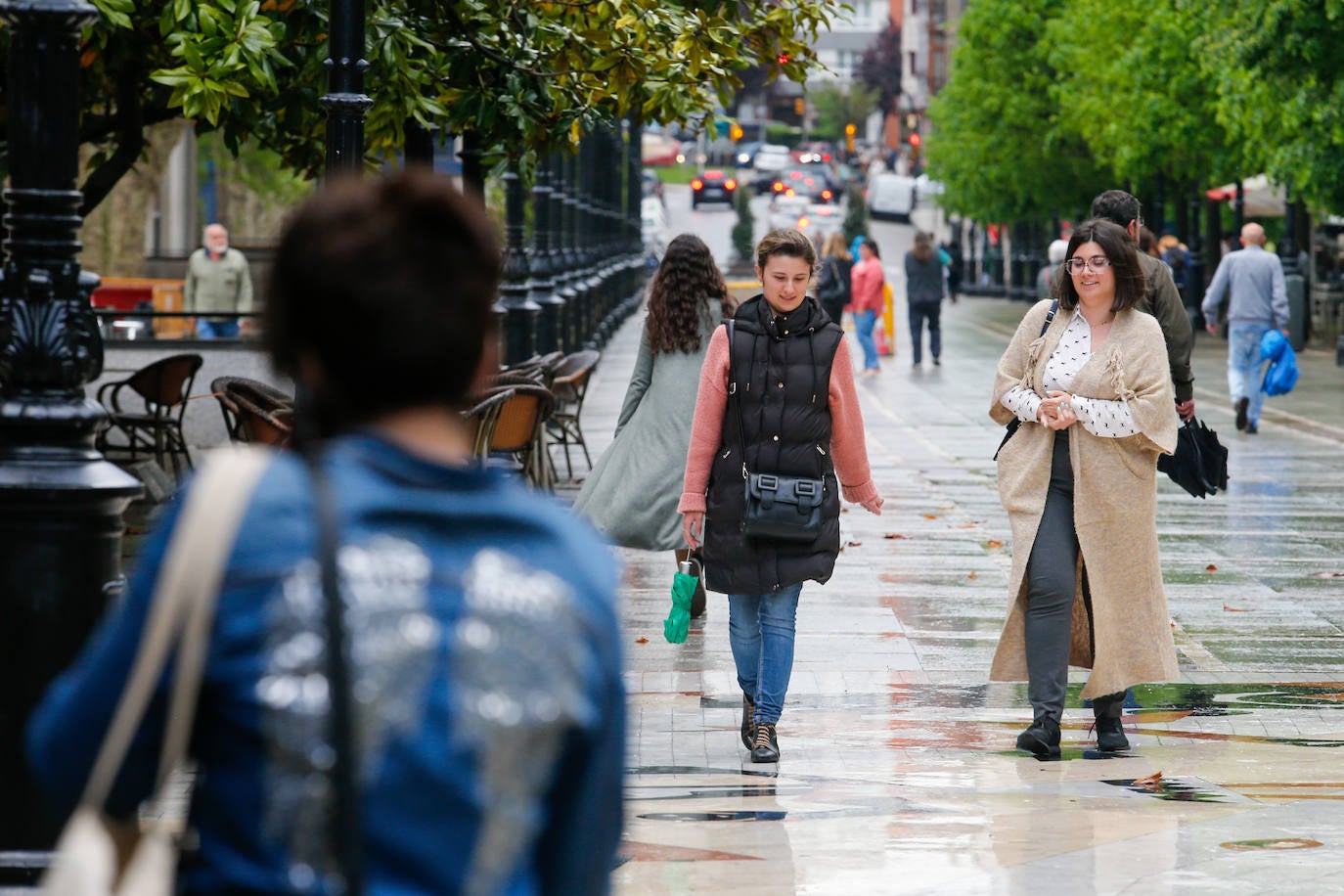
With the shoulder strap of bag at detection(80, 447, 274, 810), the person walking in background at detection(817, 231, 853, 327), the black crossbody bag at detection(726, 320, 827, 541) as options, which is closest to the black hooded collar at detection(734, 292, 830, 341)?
the black crossbody bag at detection(726, 320, 827, 541)

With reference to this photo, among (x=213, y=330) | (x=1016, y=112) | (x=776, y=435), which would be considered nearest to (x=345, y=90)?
(x=776, y=435)

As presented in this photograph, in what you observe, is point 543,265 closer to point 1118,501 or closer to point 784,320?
point 784,320

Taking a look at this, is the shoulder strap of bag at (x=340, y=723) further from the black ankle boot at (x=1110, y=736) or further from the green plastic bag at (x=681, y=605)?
the black ankle boot at (x=1110, y=736)

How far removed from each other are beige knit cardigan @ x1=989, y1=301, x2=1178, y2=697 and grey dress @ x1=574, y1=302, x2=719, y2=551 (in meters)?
2.22

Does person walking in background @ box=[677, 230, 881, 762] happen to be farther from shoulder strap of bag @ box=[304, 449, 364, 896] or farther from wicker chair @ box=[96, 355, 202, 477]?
wicker chair @ box=[96, 355, 202, 477]

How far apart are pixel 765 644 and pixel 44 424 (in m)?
3.09

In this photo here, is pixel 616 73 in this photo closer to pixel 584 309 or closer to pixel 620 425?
pixel 620 425

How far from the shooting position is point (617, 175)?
44062 mm

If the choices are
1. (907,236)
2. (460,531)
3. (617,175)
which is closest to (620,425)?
(460,531)

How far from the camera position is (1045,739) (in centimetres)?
727

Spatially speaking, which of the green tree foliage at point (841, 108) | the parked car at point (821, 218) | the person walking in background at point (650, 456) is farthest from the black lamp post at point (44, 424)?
the green tree foliage at point (841, 108)

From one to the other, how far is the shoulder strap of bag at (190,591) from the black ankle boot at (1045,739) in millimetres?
5426

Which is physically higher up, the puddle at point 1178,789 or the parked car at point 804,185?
the parked car at point 804,185

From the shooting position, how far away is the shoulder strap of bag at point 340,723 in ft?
6.81
